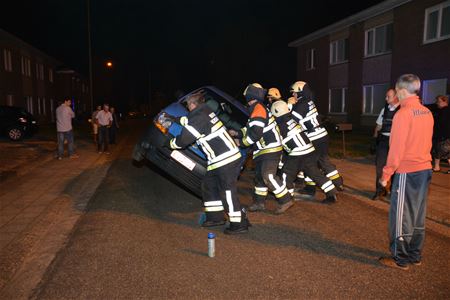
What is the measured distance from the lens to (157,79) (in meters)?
74.1

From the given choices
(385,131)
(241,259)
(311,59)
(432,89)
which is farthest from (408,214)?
(311,59)

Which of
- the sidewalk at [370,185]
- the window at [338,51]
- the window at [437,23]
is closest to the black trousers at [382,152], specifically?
the sidewalk at [370,185]

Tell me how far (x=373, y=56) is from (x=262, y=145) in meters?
16.4

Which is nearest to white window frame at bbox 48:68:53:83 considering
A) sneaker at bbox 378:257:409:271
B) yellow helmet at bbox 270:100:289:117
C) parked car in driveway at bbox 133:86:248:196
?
parked car in driveway at bbox 133:86:248:196

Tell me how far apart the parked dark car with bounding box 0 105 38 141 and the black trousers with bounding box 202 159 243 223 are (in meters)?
14.6

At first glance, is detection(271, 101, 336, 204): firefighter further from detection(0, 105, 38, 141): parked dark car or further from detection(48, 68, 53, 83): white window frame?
detection(48, 68, 53, 83): white window frame

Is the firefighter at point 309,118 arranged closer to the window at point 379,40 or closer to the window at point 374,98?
the window at point 374,98

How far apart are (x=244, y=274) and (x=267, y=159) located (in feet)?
7.37

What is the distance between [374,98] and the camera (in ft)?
67.2

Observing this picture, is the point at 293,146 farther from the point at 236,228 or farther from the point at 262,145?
the point at 236,228

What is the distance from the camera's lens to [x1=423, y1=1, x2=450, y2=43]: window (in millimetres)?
15305

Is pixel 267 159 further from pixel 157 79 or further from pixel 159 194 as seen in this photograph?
pixel 157 79

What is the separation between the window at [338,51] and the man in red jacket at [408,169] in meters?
20.3

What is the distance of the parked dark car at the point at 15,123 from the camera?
17156mm
